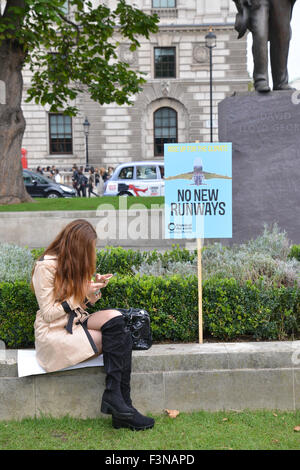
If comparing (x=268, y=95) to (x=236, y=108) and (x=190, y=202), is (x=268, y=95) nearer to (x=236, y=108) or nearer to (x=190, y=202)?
(x=236, y=108)

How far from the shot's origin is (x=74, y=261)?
3744 mm

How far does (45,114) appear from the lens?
38.1 m

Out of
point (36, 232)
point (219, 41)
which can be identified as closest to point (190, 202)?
point (36, 232)

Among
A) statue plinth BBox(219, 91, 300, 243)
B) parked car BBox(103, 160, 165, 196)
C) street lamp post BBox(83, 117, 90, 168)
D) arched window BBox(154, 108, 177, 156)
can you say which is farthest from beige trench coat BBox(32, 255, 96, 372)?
arched window BBox(154, 108, 177, 156)

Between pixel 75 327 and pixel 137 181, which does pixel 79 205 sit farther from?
pixel 75 327

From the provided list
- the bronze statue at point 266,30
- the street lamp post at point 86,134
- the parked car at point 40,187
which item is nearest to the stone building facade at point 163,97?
the street lamp post at point 86,134

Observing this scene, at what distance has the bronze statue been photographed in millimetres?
7660

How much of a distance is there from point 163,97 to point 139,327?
34916 mm

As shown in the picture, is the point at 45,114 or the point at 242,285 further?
the point at 45,114

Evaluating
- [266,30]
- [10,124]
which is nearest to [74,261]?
[266,30]

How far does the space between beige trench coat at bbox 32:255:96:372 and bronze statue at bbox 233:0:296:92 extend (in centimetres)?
516

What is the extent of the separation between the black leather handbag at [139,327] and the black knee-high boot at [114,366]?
234 millimetres

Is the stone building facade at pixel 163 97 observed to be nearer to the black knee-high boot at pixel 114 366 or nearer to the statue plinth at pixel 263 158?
the statue plinth at pixel 263 158

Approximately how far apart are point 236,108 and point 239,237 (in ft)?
6.20
